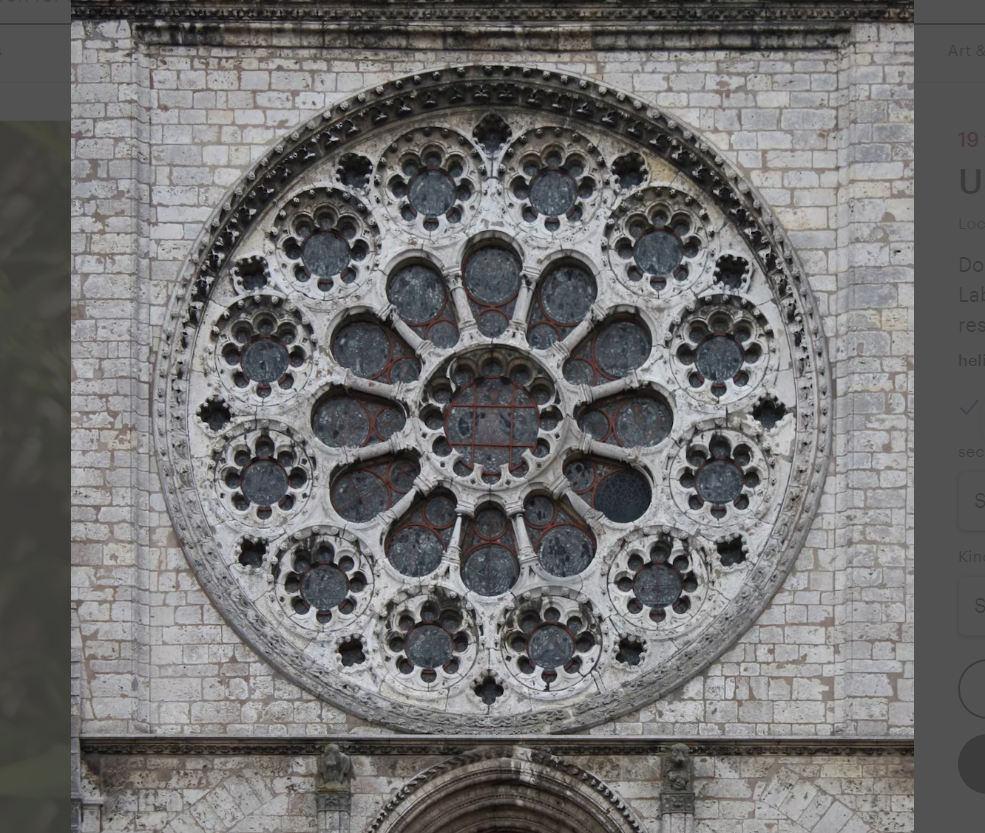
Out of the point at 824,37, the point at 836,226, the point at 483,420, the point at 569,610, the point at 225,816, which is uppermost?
the point at 824,37

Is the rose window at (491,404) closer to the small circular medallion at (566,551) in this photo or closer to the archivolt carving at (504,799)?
the small circular medallion at (566,551)

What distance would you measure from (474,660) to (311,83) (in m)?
5.38

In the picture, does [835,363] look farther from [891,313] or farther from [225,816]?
[225,816]

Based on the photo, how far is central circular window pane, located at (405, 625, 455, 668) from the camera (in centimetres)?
2389

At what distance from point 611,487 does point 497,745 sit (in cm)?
271

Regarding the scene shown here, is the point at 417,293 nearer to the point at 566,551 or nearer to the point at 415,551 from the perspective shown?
the point at 415,551

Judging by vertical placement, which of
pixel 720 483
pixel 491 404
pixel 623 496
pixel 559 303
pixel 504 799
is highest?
pixel 559 303

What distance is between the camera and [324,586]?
79.1 feet

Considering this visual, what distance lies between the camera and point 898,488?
23703mm

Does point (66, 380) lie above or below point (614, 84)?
below

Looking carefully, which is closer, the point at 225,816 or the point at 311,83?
the point at 225,816

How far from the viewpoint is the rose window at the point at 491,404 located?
2384cm

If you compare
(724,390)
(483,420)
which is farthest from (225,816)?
(724,390)
